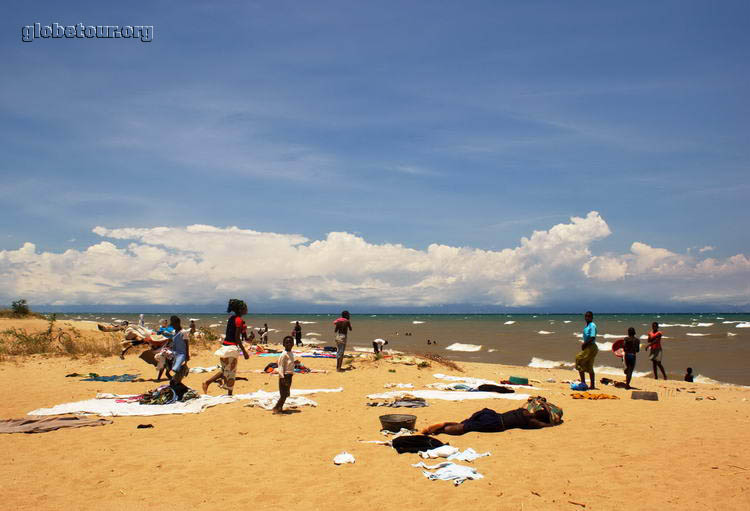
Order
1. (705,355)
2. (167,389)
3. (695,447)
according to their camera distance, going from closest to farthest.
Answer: (695,447) < (167,389) < (705,355)

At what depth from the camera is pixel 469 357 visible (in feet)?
99.0

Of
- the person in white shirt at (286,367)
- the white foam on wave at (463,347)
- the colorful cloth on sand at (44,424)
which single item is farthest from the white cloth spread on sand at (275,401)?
the white foam on wave at (463,347)

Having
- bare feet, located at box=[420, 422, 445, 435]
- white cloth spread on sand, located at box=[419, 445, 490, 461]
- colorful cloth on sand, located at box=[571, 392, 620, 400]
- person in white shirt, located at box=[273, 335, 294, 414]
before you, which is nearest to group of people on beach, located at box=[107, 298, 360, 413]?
person in white shirt, located at box=[273, 335, 294, 414]

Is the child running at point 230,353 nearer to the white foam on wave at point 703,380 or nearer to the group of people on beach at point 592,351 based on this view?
the group of people on beach at point 592,351

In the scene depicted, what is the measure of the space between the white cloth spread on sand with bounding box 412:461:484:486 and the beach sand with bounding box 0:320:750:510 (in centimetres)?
11

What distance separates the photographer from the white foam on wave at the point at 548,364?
2484 centimetres

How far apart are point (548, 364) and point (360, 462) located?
2148 cm

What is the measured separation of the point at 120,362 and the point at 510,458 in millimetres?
→ 16762

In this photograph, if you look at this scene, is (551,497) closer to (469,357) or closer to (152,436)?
(152,436)

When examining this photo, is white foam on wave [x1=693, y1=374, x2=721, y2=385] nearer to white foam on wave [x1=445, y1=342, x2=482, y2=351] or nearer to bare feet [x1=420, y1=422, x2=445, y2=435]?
white foam on wave [x1=445, y1=342, x2=482, y2=351]

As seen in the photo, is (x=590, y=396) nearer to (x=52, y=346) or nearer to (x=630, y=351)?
(x=630, y=351)

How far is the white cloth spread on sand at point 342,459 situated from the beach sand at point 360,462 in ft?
0.55

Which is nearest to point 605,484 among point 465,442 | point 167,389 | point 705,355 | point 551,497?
point 551,497

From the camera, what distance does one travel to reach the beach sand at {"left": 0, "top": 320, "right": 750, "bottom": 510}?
5.71 meters
